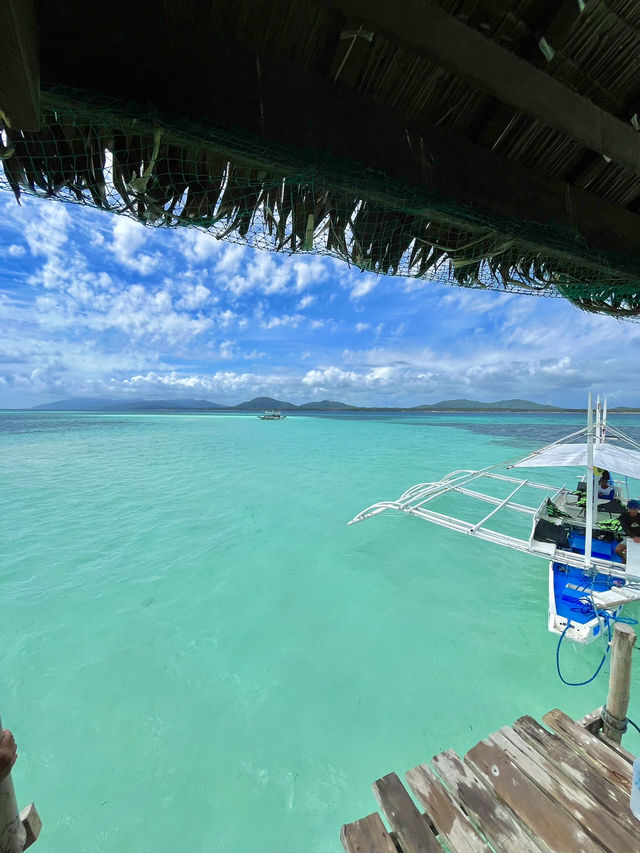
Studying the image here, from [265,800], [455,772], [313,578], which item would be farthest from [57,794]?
[313,578]

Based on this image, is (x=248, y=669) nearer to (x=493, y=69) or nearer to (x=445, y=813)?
(x=445, y=813)

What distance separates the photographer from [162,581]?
A: 5.80 m

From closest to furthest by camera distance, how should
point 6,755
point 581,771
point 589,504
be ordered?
point 6,755
point 581,771
point 589,504

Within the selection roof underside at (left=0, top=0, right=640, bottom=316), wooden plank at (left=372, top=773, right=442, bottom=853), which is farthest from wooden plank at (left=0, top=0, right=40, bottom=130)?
wooden plank at (left=372, top=773, right=442, bottom=853)

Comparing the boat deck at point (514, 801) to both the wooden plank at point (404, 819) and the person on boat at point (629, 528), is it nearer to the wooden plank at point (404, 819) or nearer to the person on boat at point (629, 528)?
the wooden plank at point (404, 819)

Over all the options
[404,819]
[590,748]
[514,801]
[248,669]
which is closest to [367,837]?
[404,819]

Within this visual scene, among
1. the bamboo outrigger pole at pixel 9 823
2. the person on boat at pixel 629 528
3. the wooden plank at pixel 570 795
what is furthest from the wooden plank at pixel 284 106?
the person on boat at pixel 629 528

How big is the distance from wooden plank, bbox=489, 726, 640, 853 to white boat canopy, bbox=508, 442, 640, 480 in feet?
12.3

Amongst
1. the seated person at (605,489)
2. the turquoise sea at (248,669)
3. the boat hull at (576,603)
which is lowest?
the turquoise sea at (248,669)

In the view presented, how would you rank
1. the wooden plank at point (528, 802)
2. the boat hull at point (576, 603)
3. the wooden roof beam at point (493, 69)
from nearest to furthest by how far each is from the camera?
the wooden roof beam at point (493, 69), the wooden plank at point (528, 802), the boat hull at point (576, 603)

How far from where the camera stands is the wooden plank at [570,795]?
1.56 meters

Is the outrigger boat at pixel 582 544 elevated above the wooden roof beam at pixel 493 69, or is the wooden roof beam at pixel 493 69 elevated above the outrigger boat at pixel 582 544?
the wooden roof beam at pixel 493 69

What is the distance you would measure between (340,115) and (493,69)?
1.52 ft

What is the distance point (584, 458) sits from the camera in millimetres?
5340
